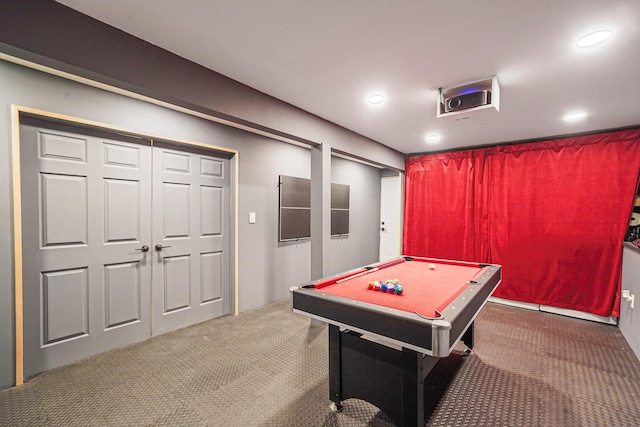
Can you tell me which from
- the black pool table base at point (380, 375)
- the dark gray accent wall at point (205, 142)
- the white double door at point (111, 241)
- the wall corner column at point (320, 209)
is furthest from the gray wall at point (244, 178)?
the black pool table base at point (380, 375)

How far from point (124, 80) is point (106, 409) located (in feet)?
6.82

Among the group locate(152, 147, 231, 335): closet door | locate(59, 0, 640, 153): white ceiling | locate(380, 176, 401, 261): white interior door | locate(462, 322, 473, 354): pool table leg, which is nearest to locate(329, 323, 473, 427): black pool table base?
locate(462, 322, 473, 354): pool table leg

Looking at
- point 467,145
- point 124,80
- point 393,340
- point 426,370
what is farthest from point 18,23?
point 467,145

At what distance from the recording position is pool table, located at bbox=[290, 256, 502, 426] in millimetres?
1351

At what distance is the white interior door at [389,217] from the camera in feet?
18.9

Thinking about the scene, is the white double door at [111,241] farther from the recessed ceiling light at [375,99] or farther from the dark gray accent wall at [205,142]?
the recessed ceiling light at [375,99]

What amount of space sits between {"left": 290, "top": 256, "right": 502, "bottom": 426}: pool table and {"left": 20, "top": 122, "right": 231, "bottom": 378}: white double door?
70.0 inches

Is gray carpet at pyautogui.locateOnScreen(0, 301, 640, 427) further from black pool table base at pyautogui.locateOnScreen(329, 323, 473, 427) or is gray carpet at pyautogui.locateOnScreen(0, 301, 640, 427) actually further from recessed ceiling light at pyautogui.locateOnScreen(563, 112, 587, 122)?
recessed ceiling light at pyautogui.locateOnScreen(563, 112, 587, 122)

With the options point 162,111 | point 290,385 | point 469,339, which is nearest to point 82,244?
point 162,111

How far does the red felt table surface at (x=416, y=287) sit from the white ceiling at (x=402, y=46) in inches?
62.1

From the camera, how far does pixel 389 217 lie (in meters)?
5.89

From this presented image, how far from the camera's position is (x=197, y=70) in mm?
1966

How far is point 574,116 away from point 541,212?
4.25 ft

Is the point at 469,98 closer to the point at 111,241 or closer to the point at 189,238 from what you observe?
the point at 189,238
